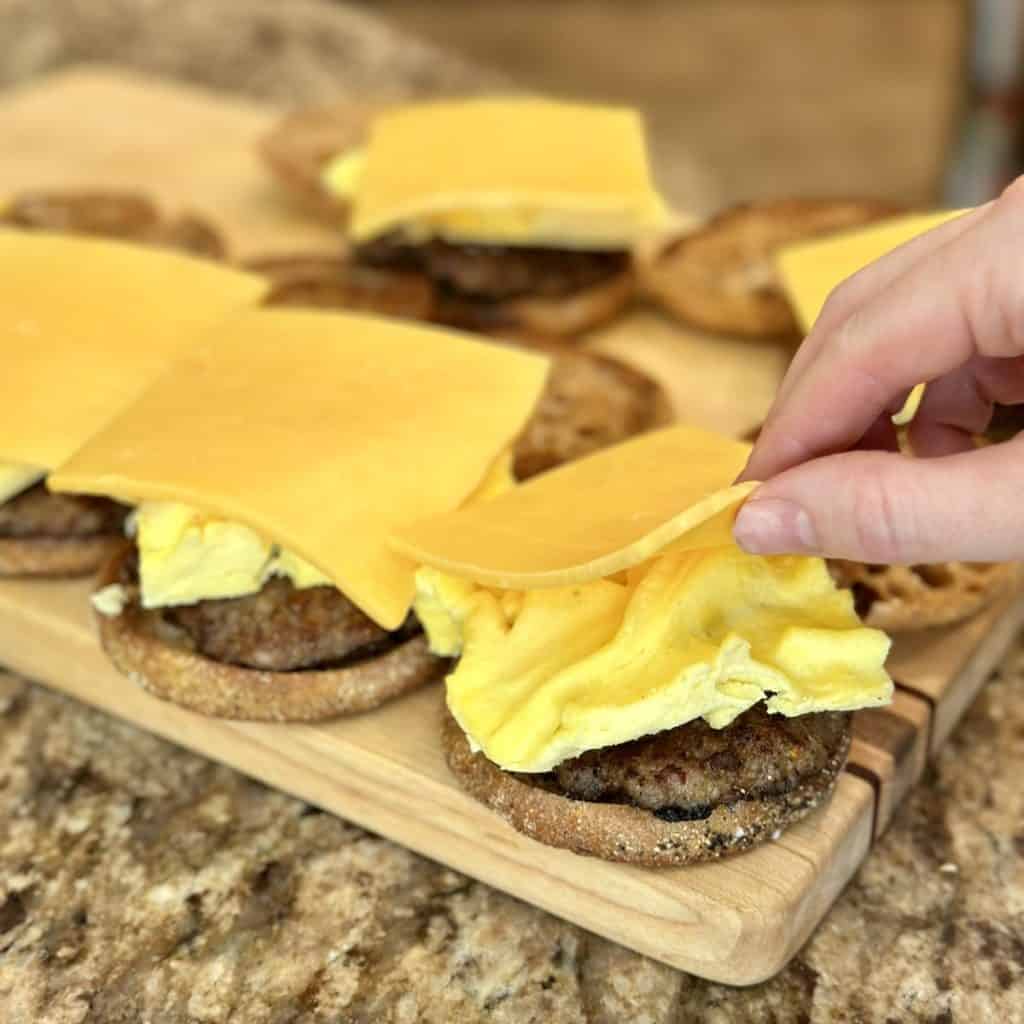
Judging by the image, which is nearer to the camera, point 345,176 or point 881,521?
point 881,521

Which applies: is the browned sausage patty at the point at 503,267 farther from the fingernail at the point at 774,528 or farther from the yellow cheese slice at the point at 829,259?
the fingernail at the point at 774,528

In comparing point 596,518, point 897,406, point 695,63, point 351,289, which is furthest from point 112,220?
point 695,63

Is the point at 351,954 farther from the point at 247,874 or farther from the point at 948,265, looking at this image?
the point at 948,265

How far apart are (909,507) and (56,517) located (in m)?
1.28

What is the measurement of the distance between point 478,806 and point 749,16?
9.08 meters

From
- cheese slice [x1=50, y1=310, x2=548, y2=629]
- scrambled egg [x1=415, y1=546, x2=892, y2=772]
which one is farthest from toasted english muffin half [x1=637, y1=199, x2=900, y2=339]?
scrambled egg [x1=415, y1=546, x2=892, y2=772]

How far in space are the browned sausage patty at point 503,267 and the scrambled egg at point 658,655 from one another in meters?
1.29

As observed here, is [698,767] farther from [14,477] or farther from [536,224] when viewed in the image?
[536,224]

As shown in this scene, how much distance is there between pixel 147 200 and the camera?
324 cm

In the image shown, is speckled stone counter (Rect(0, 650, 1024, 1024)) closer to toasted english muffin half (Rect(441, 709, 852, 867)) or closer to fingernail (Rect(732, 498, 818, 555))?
toasted english muffin half (Rect(441, 709, 852, 867))

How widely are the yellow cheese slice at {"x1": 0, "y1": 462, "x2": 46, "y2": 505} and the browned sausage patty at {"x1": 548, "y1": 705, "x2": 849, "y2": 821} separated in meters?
0.92

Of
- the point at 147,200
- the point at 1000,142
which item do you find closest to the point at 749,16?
the point at 1000,142

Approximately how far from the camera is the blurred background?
4.62 metres

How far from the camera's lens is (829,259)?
8.54 ft
